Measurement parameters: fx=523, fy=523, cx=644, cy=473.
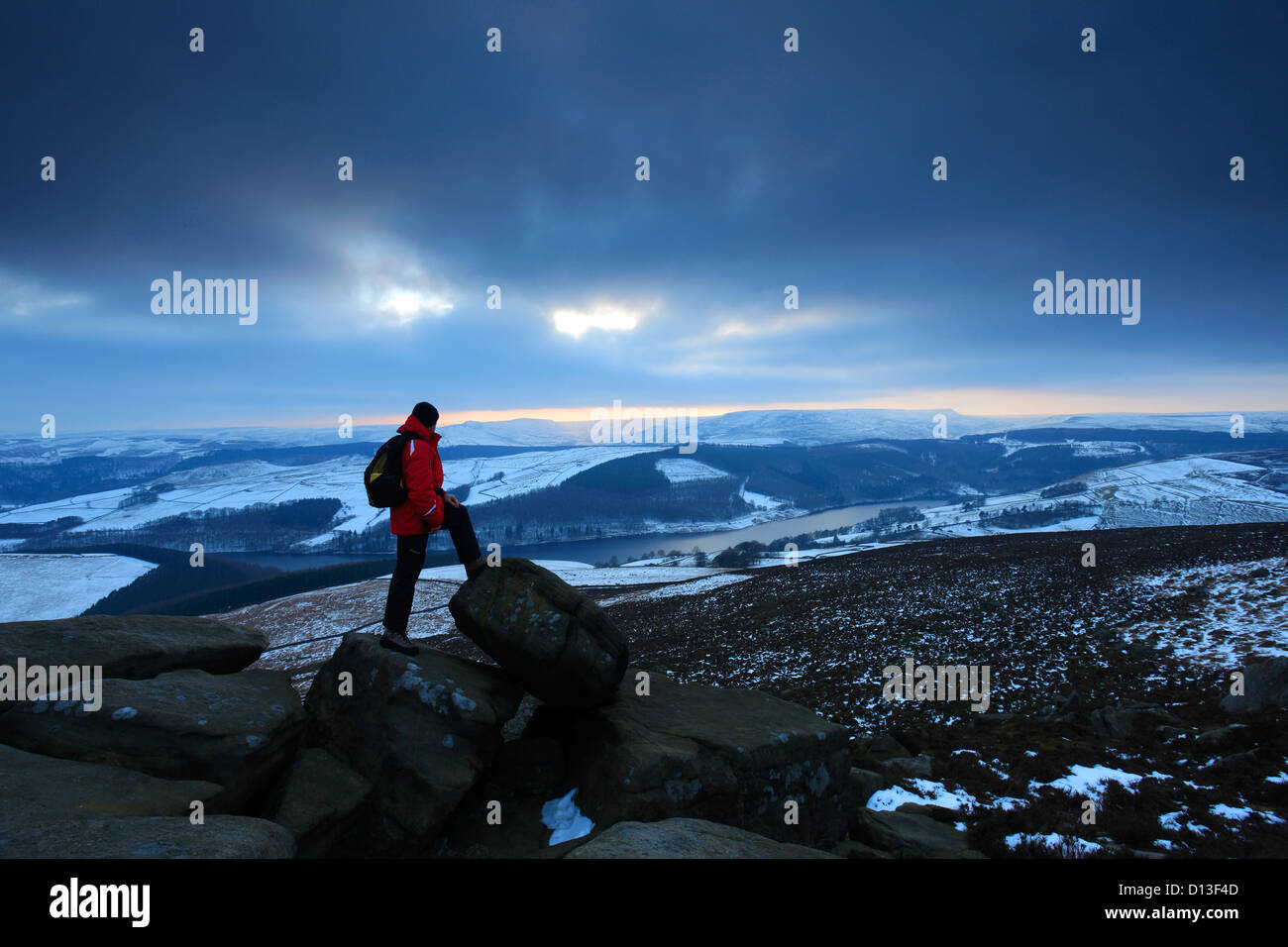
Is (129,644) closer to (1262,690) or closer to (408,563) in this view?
(408,563)

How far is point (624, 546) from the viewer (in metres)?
155

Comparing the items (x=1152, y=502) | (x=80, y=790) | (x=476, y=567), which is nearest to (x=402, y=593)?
(x=476, y=567)

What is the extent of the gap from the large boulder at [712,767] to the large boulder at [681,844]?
7.42ft

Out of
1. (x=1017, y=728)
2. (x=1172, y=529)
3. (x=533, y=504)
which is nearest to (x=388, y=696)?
(x=1017, y=728)

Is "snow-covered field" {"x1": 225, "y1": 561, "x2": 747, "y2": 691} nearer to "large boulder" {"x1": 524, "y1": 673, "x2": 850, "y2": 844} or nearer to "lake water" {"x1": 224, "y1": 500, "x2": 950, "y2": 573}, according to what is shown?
"large boulder" {"x1": 524, "y1": 673, "x2": 850, "y2": 844}

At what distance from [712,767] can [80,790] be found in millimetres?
7513

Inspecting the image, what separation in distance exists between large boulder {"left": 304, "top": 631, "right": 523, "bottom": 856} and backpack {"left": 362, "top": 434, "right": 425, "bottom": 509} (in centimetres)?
256

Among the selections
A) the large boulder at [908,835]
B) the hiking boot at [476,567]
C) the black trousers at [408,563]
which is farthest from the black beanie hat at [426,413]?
the large boulder at [908,835]

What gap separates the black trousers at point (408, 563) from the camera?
29.4ft

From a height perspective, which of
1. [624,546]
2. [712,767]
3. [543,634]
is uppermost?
[543,634]

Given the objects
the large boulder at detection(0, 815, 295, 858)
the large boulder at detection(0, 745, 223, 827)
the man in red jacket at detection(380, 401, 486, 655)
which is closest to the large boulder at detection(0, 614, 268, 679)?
the large boulder at detection(0, 745, 223, 827)

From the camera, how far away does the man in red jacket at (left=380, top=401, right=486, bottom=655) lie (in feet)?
28.3
